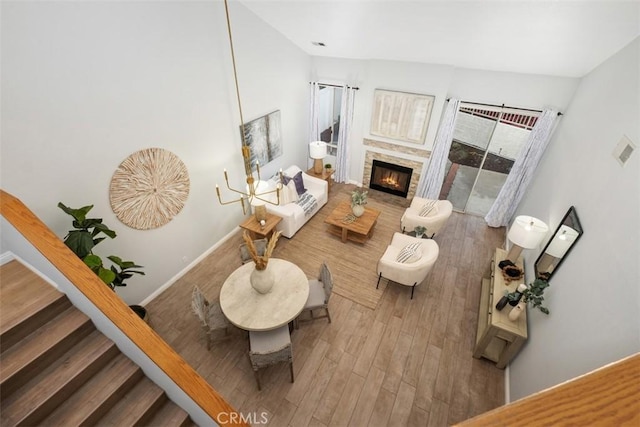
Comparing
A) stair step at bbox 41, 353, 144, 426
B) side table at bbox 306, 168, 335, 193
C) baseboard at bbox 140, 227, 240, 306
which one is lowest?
baseboard at bbox 140, 227, 240, 306

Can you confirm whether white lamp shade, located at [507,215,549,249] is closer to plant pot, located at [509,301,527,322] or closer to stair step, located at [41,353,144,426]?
plant pot, located at [509,301,527,322]

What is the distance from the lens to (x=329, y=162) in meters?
7.57

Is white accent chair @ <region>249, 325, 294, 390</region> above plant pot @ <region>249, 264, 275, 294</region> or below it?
below

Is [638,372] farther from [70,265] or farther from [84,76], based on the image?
[84,76]

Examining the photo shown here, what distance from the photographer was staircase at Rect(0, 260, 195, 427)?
72.2 inches

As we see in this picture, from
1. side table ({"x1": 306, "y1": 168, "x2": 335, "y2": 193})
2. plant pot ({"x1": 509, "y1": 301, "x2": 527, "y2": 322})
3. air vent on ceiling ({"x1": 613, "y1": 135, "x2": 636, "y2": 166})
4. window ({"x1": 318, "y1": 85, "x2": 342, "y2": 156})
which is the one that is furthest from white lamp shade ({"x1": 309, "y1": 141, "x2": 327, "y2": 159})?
air vent on ceiling ({"x1": 613, "y1": 135, "x2": 636, "y2": 166})

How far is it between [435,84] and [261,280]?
4.68 m

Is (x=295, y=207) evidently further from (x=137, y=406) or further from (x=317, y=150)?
(x=137, y=406)

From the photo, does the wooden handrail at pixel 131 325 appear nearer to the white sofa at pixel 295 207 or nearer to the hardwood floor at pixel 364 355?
the hardwood floor at pixel 364 355

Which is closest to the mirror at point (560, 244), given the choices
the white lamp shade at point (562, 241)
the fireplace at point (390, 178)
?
the white lamp shade at point (562, 241)

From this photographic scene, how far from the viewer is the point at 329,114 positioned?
747 centimetres

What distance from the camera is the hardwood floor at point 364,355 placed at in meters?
3.21

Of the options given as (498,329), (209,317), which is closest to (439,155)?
(498,329)

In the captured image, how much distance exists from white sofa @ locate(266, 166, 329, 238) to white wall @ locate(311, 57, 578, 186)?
1413 millimetres
